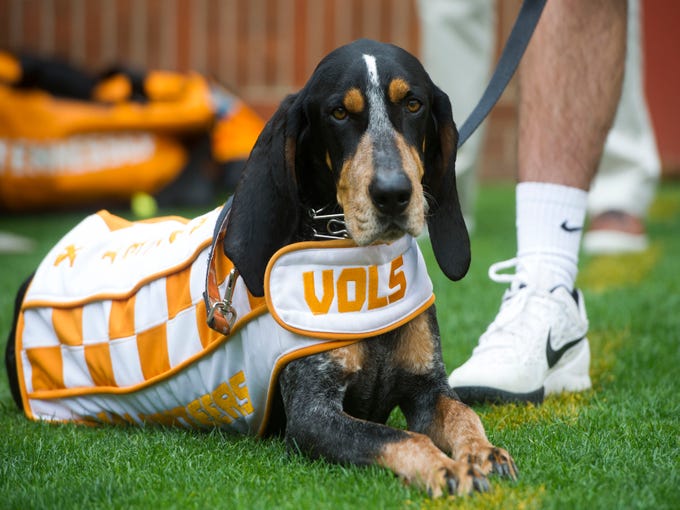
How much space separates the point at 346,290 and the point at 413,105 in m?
0.49

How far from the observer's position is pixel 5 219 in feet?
27.4

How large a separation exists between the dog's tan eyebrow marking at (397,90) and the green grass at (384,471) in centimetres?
90

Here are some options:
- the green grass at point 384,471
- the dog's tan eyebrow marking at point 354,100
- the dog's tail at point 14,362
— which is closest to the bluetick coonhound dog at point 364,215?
the dog's tan eyebrow marking at point 354,100

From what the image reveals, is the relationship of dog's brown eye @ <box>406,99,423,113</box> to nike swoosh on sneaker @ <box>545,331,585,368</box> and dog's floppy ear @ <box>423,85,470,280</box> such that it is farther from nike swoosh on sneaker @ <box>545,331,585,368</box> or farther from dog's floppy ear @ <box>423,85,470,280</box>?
nike swoosh on sneaker @ <box>545,331,585,368</box>

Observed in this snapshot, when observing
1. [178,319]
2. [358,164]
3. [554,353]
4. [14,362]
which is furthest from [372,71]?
[14,362]

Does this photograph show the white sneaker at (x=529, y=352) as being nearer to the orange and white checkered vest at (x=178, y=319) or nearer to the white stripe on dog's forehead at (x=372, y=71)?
the orange and white checkered vest at (x=178, y=319)

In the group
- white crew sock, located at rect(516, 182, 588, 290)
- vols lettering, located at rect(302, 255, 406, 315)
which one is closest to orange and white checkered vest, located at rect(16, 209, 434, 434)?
vols lettering, located at rect(302, 255, 406, 315)

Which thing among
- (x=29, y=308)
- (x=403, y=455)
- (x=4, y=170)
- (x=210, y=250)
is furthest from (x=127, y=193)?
(x=403, y=455)

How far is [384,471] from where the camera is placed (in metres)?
2.24

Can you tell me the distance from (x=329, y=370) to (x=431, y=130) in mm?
700

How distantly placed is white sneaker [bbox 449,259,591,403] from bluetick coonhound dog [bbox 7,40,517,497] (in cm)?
39

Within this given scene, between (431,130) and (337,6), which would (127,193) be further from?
(431,130)

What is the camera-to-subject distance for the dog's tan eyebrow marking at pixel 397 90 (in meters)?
2.47

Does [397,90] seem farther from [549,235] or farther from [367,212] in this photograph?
[549,235]
